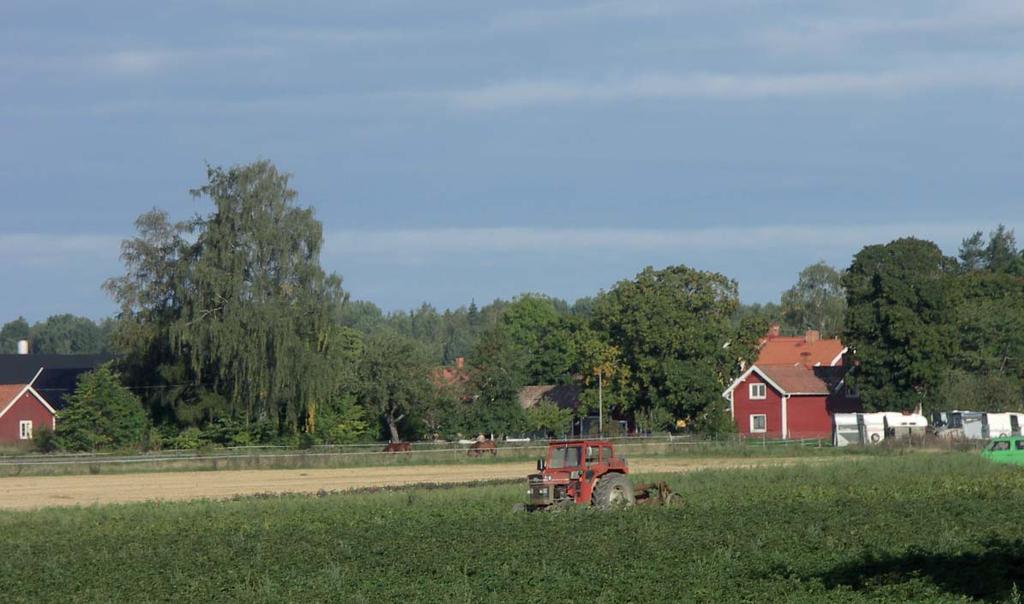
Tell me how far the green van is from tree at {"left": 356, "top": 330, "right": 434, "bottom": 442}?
148ft

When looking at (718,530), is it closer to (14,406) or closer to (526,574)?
(526,574)

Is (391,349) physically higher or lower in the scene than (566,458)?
higher

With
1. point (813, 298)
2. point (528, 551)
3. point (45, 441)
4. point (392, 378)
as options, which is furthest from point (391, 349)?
point (813, 298)

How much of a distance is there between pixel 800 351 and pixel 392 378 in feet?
135

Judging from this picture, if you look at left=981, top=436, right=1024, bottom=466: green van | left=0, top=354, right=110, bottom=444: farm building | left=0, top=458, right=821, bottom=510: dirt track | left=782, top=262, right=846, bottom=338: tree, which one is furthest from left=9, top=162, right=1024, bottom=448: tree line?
left=782, top=262, right=846, bottom=338: tree

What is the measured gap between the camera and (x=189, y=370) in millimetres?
85312

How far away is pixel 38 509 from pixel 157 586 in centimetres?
2101

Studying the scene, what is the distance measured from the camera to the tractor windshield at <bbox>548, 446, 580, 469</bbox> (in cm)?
3450

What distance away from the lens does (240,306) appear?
8238 cm

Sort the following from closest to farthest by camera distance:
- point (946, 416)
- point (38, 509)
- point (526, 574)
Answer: point (526, 574) → point (38, 509) → point (946, 416)

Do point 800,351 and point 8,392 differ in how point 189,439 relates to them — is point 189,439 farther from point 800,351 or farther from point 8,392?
point 800,351

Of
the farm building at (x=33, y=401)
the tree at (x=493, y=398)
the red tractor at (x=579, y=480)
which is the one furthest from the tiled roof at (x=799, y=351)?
the red tractor at (x=579, y=480)

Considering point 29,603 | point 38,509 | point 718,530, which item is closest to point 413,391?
point 38,509

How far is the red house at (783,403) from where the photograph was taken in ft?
314
